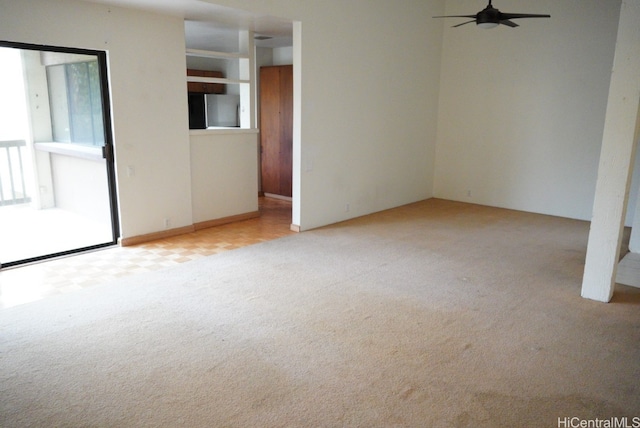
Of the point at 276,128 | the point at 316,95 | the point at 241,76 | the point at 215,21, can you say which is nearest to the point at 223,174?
the point at 241,76

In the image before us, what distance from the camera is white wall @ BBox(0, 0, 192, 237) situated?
4336 mm

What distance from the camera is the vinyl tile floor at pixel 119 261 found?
3.87 m

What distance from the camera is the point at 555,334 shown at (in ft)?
10.5

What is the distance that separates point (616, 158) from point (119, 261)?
4552 mm

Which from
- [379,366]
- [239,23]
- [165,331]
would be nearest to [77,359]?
[165,331]

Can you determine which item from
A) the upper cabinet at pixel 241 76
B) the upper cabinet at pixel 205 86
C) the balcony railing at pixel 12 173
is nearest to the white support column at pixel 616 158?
the upper cabinet at pixel 241 76

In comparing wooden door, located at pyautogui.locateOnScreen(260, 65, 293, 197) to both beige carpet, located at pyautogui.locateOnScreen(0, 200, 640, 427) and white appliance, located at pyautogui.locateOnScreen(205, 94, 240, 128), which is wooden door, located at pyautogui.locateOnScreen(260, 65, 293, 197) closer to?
white appliance, located at pyautogui.locateOnScreen(205, 94, 240, 128)

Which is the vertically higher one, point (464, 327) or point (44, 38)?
point (44, 38)

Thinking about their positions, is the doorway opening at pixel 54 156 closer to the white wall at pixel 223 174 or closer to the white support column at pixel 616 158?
the white wall at pixel 223 174

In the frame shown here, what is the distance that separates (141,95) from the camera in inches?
195

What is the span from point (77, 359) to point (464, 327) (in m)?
2.58

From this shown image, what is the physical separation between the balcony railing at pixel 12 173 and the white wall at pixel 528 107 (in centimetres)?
630

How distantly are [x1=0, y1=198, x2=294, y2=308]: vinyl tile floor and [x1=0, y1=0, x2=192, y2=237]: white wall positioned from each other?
14.3 inches

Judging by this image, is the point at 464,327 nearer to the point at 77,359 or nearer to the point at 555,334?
the point at 555,334
